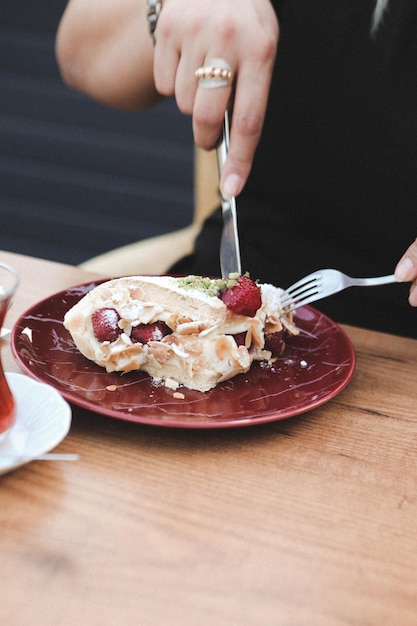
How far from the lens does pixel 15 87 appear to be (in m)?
3.45

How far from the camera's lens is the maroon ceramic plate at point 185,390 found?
891 mm

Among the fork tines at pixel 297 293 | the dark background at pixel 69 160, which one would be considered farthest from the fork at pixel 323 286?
the dark background at pixel 69 160

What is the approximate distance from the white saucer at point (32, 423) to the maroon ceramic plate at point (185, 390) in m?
0.05

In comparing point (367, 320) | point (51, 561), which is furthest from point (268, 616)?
point (367, 320)

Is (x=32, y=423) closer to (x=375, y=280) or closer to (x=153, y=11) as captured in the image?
(x=375, y=280)

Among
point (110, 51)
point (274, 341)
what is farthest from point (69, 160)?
point (274, 341)

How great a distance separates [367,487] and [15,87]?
121 inches

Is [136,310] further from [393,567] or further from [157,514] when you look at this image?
[393,567]

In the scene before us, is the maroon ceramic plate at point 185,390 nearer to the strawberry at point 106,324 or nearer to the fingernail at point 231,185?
the strawberry at point 106,324

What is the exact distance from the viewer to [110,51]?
1.53 meters

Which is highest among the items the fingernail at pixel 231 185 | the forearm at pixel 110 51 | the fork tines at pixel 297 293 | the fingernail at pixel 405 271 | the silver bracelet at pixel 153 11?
the silver bracelet at pixel 153 11

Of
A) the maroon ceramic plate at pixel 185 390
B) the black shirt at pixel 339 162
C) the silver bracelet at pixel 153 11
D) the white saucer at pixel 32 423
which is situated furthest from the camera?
the black shirt at pixel 339 162

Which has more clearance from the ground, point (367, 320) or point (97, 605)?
point (97, 605)

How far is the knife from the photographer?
45.4 inches
